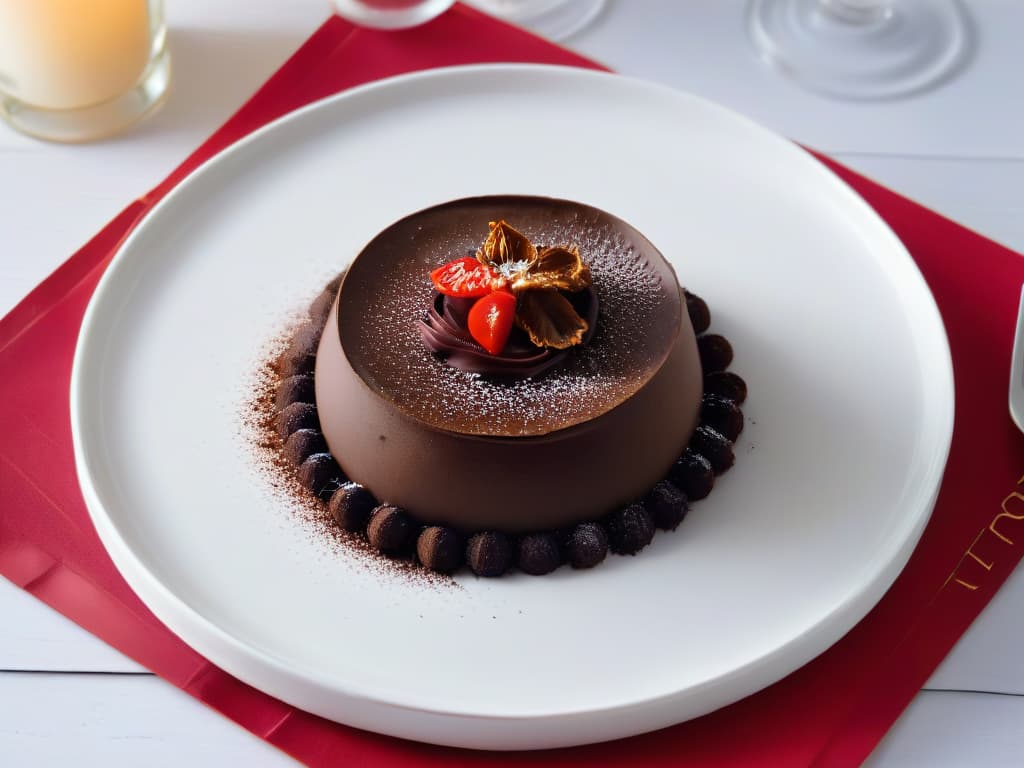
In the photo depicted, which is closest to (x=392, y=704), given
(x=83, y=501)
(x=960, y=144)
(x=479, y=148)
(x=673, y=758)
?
(x=673, y=758)

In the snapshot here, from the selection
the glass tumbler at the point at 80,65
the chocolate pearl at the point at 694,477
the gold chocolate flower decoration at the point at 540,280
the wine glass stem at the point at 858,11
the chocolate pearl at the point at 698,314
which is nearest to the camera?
the gold chocolate flower decoration at the point at 540,280

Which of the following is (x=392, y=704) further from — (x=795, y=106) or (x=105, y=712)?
(x=795, y=106)

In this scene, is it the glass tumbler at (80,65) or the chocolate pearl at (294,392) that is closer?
the chocolate pearl at (294,392)

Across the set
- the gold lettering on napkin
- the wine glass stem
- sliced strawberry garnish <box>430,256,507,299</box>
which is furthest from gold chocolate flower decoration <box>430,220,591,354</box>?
the wine glass stem

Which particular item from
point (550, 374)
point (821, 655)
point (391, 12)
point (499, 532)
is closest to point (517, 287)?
point (550, 374)

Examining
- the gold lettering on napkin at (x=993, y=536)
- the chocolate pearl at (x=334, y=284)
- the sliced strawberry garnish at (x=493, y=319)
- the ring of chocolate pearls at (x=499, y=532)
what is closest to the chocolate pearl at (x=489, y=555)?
the ring of chocolate pearls at (x=499, y=532)

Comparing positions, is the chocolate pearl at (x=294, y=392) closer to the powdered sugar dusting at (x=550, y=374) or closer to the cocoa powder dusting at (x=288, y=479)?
the cocoa powder dusting at (x=288, y=479)
